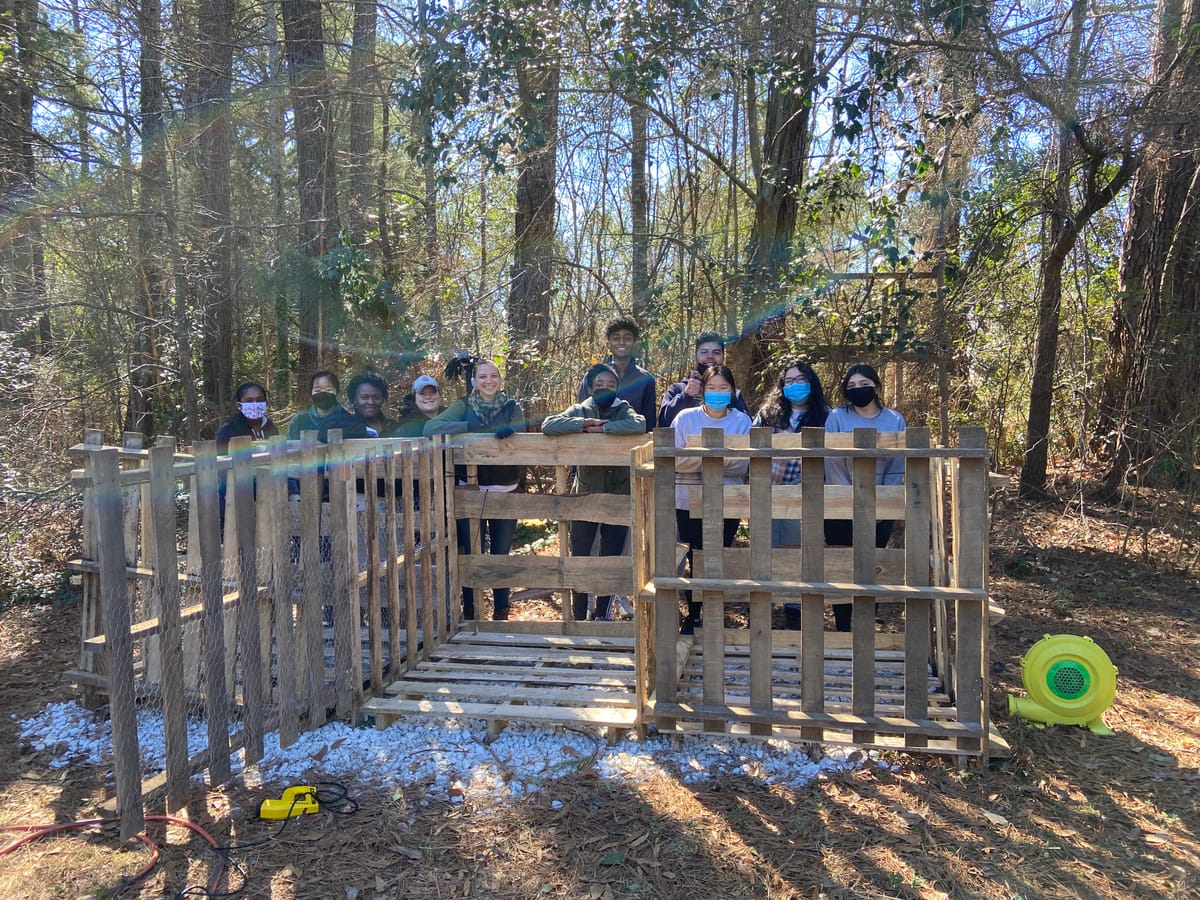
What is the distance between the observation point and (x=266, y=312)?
1041 centimetres

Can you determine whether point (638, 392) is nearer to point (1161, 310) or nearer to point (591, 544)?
point (591, 544)

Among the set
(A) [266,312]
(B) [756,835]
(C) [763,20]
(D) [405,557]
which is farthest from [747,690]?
(A) [266,312]

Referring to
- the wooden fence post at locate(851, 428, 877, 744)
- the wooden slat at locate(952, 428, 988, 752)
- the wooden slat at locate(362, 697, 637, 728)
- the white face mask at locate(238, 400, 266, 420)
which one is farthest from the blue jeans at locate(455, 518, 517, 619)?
the wooden slat at locate(952, 428, 988, 752)

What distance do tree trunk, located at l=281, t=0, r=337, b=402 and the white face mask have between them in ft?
13.5

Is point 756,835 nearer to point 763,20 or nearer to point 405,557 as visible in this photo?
point 405,557

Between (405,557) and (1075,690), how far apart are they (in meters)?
3.79

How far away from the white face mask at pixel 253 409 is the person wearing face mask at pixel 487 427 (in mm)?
1171

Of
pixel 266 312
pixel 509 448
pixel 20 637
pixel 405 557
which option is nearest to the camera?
pixel 405 557

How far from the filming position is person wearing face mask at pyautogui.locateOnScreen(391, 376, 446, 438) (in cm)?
579

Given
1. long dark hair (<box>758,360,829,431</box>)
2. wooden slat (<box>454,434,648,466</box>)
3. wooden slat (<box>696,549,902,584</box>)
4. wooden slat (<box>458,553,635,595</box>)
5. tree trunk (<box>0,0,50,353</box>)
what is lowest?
wooden slat (<box>458,553,635,595</box>)

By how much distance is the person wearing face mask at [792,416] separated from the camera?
5.05 metres

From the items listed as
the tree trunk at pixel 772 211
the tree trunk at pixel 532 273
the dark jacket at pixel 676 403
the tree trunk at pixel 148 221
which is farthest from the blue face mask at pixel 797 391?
the tree trunk at pixel 148 221

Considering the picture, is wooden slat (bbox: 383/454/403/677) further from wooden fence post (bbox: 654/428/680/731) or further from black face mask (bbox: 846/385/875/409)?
black face mask (bbox: 846/385/875/409)

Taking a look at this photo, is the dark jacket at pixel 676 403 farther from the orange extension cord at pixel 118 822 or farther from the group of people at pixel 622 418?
the orange extension cord at pixel 118 822
